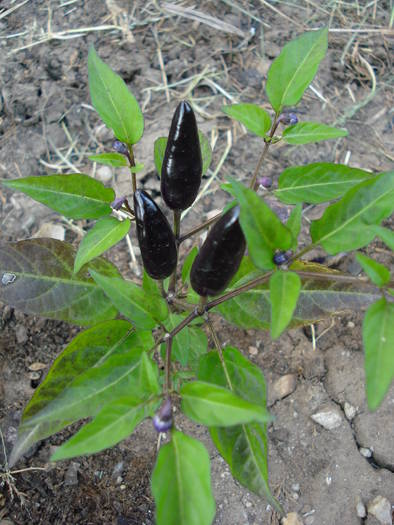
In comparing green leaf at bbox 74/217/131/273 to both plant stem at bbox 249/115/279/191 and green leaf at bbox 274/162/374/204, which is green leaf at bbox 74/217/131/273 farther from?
green leaf at bbox 274/162/374/204

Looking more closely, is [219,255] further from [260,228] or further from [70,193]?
[70,193]

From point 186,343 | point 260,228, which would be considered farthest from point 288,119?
point 186,343

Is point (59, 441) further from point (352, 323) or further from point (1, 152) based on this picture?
point (1, 152)

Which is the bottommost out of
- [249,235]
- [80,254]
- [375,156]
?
[375,156]

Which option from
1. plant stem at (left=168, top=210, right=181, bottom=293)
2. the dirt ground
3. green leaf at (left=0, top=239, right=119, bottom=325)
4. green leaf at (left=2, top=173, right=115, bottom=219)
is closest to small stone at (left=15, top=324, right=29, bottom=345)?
the dirt ground

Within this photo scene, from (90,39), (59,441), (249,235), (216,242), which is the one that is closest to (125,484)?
(59,441)
